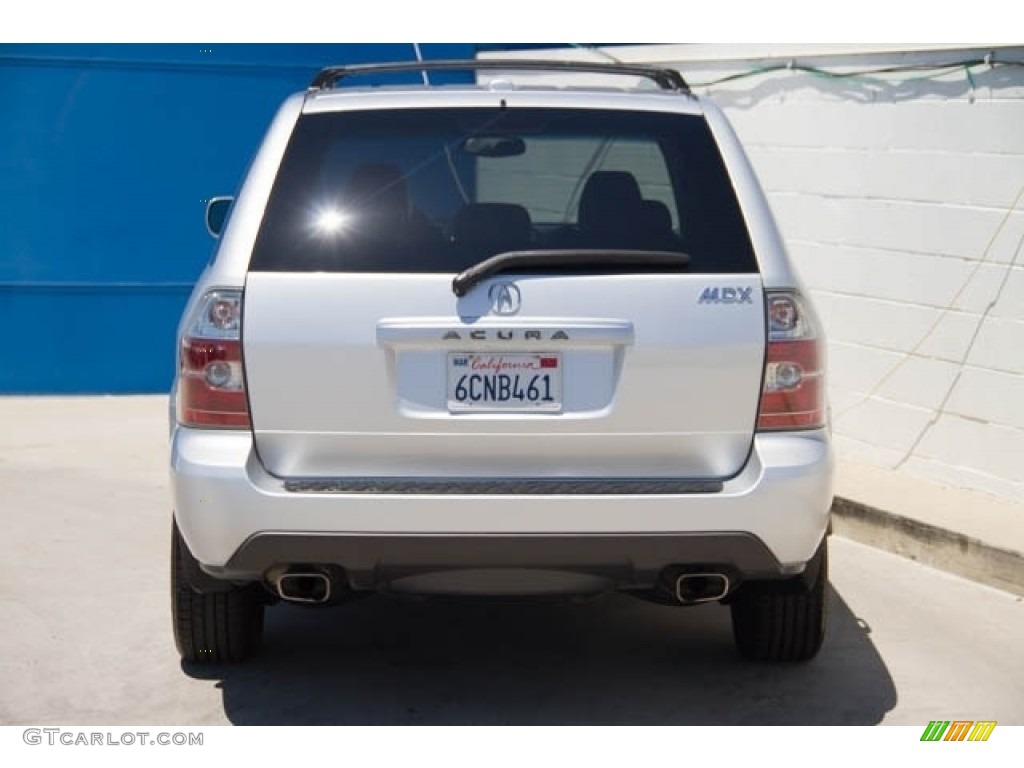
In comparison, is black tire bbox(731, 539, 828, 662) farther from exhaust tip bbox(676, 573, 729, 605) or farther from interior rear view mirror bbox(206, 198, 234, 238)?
interior rear view mirror bbox(206, 198, 234, 238)

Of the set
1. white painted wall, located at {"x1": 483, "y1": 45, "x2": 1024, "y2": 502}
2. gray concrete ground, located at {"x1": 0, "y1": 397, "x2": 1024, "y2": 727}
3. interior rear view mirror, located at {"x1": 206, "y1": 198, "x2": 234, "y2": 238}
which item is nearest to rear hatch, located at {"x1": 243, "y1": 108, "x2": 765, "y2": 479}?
gray concrete ground, located at {"x1": 0, "y1": 397, "x2": 1024, "y2": 727}

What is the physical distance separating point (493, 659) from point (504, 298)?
157 cm

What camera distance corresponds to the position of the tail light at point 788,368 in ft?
15.4

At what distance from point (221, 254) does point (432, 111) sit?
738mm

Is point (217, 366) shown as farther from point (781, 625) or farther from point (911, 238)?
point (911, 238)

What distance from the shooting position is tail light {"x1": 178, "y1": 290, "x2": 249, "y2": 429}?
4.66m

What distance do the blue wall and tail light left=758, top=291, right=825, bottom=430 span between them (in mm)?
7180

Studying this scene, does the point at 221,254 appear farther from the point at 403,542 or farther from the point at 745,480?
the point at 745,480

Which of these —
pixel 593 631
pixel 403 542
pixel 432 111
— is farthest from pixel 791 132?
pixel 403 542

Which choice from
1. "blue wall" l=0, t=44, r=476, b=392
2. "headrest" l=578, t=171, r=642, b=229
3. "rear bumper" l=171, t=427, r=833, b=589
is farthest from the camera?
"blue wall" l=0, t=44, r=476, b=392

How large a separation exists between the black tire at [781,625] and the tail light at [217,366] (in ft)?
5.52
